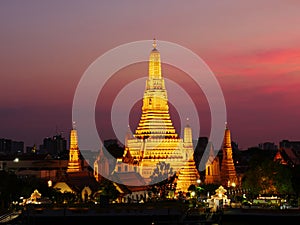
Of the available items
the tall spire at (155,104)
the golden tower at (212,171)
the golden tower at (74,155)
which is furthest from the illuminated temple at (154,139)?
the golden tower at (74,155)

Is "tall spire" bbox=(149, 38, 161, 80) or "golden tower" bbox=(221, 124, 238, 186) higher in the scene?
"tall spire" bbox=(149, 38, 161, 80)

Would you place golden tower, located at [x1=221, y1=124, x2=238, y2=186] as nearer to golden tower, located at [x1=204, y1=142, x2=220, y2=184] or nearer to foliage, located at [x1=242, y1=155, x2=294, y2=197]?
golden tower, located at [x1=204, y1=142, x2=220, y2=184]

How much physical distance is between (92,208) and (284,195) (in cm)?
1566

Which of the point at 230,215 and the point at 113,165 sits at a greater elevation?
the point at 113,165

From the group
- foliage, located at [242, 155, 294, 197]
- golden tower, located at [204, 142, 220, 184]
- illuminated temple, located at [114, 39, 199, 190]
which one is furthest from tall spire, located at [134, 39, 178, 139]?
foliage, located at [242, 155, 294, 197]

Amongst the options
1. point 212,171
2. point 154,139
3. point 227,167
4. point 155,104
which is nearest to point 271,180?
point 227,167

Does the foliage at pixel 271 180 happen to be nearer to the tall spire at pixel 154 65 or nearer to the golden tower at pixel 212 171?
the golden tower at pixel 212 171

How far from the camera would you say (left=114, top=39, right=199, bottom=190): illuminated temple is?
246ft

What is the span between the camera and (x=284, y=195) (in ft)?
169

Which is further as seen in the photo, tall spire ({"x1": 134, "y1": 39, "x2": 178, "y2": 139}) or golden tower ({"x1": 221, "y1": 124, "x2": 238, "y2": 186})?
tall spire ({"x1": 134, "y1": 39, "x2": 178, "y2": 139})

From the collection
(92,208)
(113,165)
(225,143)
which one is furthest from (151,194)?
(92,208)

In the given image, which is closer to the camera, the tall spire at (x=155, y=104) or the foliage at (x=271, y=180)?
the foliage at (x=271, y=180)

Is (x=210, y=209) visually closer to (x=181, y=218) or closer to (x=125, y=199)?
(x=181, y=218)

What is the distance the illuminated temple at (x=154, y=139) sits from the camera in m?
75.1
